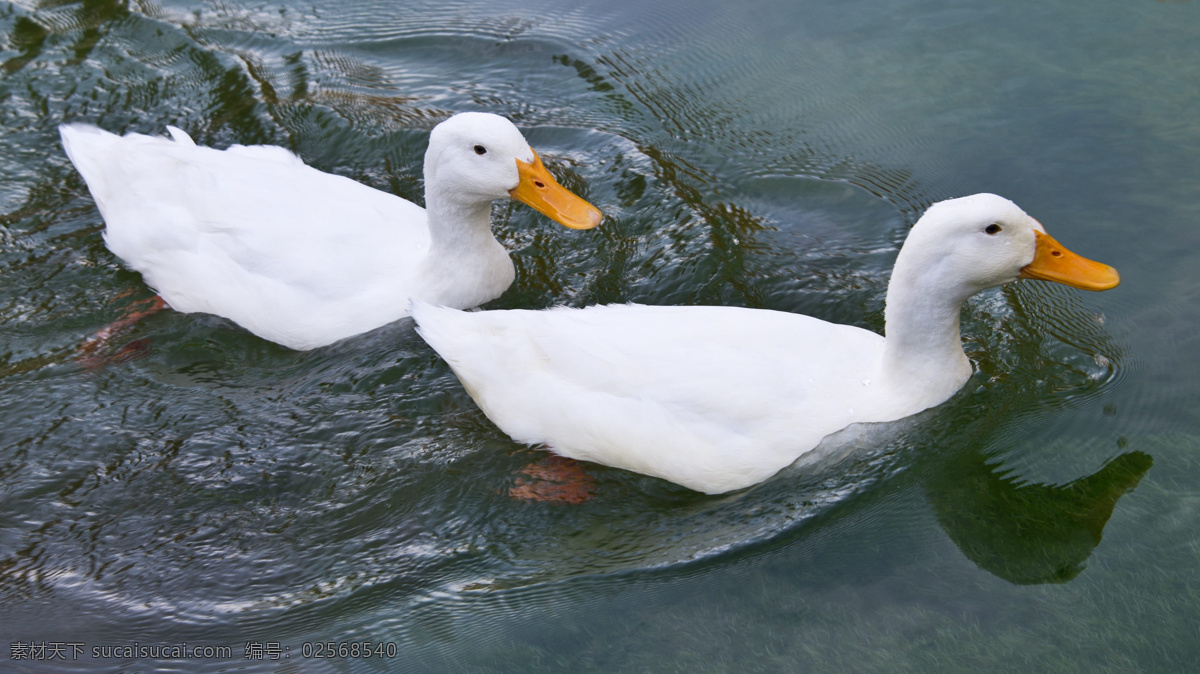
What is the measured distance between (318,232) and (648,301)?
1707 mm

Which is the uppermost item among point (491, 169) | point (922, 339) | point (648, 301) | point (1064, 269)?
point (1064, 269)

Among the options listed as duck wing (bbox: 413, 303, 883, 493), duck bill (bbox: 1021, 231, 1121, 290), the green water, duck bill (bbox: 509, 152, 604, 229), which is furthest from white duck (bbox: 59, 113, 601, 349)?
duck bill (bbox: 1021, 231, 1121, 290)

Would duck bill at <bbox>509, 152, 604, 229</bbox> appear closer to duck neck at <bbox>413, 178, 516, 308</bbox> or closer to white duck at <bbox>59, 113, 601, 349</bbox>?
white duck at <bbox>59, 113, 601, 349</bbox>

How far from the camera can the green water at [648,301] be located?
348 centimetres

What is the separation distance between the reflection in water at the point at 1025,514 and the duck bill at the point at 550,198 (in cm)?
Answer: 196

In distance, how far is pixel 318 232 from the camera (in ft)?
15.8

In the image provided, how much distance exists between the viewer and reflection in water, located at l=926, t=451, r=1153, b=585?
3527 mm

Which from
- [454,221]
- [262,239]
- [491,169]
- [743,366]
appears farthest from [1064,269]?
[262,239]

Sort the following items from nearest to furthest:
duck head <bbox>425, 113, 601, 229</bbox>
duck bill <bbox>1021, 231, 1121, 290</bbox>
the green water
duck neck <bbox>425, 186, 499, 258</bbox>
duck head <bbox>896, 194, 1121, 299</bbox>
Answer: the green water
duck head <bbox>896, 194, 1121, 299</bbox>
duck bill <bbox>1021, 231, 1121, 290</bbox>
duck head <bbox>425, 113, 601, 229</bbox>
duck neck <bbox>425, 186, 499, 258</bbox>

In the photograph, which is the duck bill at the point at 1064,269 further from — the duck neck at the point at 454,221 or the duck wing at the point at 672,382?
the duck neck at the point at 454,221

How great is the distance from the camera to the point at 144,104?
663 cm

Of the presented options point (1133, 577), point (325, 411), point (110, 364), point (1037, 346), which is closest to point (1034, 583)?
point (1133, 577)

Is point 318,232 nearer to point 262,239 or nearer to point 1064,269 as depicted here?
point 262,239

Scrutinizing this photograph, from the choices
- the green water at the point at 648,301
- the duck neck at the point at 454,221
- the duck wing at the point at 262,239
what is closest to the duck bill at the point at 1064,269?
the green water at the point at 648,301
